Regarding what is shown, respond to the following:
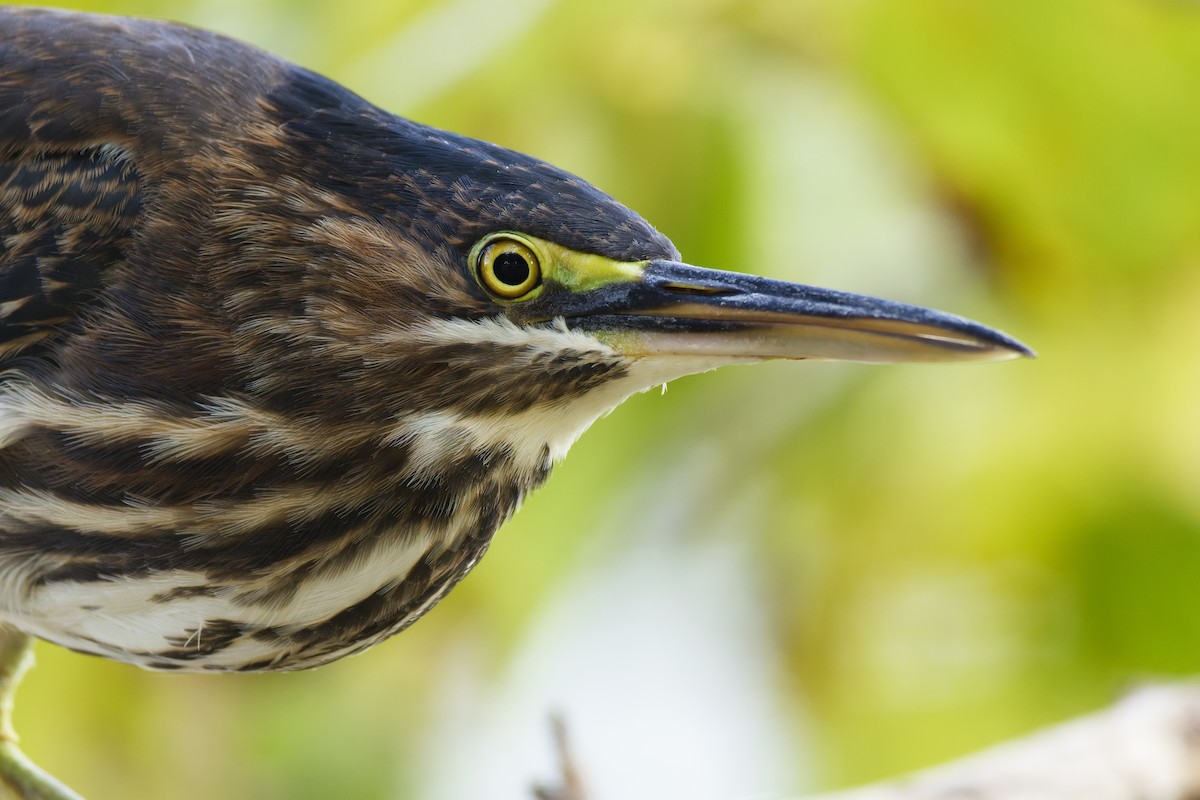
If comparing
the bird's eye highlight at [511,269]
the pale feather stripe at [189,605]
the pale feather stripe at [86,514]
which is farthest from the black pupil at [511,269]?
the pale feather stripe at [86,514]

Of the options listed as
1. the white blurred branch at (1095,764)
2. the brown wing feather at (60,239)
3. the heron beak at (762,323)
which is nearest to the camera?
the heron beak at (762,323)

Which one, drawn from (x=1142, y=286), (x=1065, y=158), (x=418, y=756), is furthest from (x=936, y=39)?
(x=418, y=756)

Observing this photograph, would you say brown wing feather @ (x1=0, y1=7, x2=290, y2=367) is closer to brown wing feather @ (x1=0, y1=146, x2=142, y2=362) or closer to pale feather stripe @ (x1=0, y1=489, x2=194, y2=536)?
brown wing feather @ (x1=0, y1=146, x2=142, y2=362)

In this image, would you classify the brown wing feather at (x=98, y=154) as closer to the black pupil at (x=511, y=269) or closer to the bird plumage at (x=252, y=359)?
the bird plumage at (x=252, y=359)

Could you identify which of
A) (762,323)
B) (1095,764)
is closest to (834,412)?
(1095,764)

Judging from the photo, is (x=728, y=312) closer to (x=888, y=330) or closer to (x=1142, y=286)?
(x=888, y=330)

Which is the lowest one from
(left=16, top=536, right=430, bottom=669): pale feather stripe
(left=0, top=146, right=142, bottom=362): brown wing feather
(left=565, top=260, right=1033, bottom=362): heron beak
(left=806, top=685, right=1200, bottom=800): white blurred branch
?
(left=806, top=685, right=1200, bottom=800): white blurred branch

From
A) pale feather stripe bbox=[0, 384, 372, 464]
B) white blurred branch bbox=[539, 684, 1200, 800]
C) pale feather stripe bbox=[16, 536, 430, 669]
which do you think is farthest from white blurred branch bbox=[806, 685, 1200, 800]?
pale feather stripe bbox=[0, 384, 372, 464]

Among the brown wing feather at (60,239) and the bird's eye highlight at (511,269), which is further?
the brown wing feather at (60,239)

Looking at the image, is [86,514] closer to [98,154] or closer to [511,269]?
[98,154]
